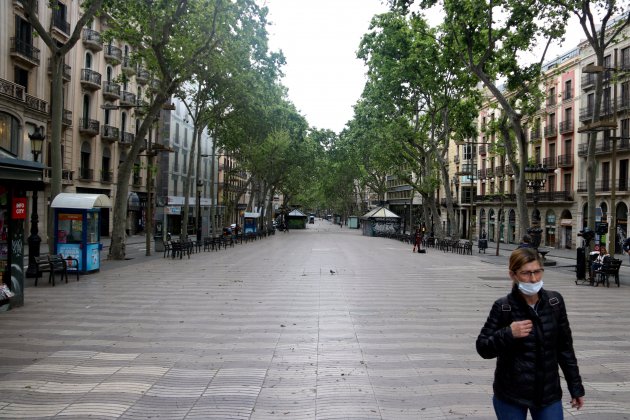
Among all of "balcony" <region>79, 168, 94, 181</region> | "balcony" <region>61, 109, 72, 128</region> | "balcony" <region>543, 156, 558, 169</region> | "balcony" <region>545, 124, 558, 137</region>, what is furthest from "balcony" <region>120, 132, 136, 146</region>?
"balcony" <region>545, 124, 558, 137</region>

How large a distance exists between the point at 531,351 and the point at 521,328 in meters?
0.20

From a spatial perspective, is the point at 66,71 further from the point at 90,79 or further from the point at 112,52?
the point at 112,52

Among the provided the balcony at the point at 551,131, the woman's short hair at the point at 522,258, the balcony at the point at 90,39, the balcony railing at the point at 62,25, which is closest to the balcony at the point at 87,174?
the balcony at the point at 90,39

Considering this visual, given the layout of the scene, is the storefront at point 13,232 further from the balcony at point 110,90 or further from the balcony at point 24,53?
the balcony at point 110,90

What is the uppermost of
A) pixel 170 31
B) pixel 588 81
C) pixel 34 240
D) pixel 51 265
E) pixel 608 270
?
pixel 588 81

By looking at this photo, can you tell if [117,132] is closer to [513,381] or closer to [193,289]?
[193,289]

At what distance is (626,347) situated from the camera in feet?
25.1

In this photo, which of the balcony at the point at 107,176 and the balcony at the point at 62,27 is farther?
the balcony at the point at 107,176

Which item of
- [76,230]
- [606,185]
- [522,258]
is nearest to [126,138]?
[76,230]

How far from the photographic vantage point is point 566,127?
39844 mm

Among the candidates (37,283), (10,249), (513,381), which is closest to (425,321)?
(513,381)

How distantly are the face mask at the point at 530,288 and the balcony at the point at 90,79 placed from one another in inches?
1448

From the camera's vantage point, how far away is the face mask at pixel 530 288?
10.1ft

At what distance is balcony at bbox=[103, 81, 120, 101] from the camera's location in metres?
37.2
